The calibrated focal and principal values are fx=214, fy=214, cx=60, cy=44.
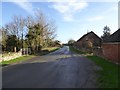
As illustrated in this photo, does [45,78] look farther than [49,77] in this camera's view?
No

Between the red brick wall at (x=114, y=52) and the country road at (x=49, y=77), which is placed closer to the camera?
the country road at (x=49, y=77)

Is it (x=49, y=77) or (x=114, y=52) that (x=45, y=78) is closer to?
(x=49, y=77)

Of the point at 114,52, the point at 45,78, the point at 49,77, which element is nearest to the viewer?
the point at 45,78

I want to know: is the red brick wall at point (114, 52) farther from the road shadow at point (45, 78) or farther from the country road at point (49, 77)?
the road shadow at point (45, 78)

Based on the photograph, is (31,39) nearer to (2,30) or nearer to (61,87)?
(2,30)

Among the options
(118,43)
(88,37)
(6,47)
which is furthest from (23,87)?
(88,37)

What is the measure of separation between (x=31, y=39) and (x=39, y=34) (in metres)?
2.45

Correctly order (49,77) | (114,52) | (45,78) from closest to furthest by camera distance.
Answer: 1. (45,78)
2. (49,77)
3. (114,52)

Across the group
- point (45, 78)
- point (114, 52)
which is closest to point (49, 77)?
point (45, 78)

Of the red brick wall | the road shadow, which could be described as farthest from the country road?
the red brick wall

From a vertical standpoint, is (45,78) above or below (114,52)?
below

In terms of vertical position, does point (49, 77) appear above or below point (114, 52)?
below

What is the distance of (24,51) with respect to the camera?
137ft

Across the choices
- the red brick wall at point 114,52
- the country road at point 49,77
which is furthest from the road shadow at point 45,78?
the red brick wall at point 114,52
